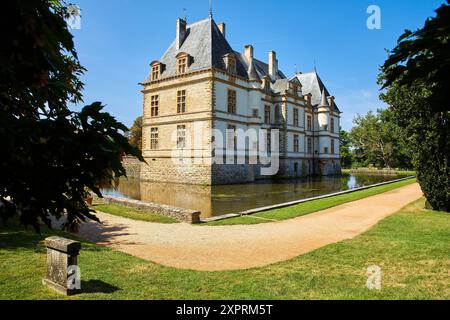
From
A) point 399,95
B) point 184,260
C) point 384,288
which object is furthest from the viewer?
point 399,95

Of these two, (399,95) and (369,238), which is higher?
(399,95)

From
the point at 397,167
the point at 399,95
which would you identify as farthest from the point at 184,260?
the point at 397,167

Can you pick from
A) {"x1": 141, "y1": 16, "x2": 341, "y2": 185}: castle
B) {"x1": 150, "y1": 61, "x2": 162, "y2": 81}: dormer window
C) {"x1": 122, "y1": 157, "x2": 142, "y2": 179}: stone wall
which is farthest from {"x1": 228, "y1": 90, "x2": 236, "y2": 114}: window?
{"x1": 122, "y1": 157, "x2": 142, "y2": 179}: stone wall

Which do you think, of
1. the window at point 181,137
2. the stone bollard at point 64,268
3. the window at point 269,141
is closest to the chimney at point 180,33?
the window at point 181,137

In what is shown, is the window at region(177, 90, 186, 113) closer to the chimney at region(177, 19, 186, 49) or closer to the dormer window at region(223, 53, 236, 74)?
the dormer window at region(223, 53, 236, 74)

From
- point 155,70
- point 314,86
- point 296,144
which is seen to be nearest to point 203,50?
point 155,70

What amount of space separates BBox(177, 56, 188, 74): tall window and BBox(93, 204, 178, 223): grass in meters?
18.2

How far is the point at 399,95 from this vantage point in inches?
543

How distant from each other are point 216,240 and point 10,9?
807cm

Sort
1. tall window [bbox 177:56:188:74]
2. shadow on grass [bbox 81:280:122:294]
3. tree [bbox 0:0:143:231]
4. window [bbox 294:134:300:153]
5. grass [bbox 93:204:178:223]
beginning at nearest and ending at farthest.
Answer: tree [bbox 0:0:143:231] → shadow on grass [bbox 81:280:122:294] → grass [bbox 93:204:178:223] → tall window [bbox 177:56:188:74] → window [bbox 294:134:300:153]

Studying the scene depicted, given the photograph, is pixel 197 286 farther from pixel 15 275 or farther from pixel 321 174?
pixel 321 174

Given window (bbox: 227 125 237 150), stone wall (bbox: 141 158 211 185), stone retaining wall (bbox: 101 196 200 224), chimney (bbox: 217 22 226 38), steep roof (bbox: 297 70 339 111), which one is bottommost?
stone retaining wall (bbox: 101 196 200 224)

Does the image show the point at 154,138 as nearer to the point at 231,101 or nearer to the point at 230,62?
the point at 231,101

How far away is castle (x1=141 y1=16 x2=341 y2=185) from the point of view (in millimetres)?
28875
